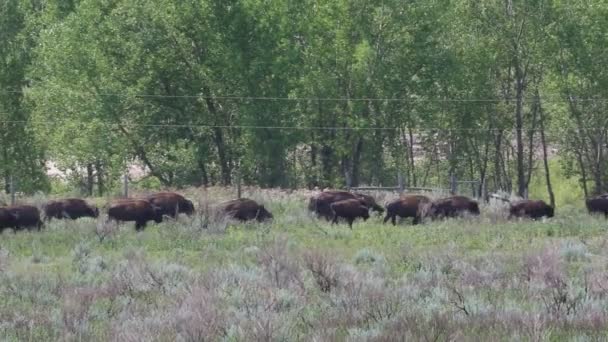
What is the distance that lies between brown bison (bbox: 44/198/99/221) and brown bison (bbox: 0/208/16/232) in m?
2.45

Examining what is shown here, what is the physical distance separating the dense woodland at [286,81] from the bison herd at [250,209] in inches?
655

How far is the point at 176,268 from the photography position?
17.2 metres

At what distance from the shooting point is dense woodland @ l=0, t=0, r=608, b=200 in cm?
4766

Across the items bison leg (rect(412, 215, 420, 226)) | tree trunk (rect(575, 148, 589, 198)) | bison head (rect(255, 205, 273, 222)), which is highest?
tree trunk (rect(575, 148, 589, 198))

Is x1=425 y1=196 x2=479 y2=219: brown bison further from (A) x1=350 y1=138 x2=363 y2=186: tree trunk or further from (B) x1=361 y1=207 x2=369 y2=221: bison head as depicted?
(A) x1=350 y1=138 x2=363 y2=186: tree trunk

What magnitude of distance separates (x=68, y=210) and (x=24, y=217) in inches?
103

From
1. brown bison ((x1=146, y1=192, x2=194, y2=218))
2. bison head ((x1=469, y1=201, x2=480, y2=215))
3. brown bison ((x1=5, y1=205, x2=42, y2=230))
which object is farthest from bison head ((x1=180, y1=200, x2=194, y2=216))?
bison head ((x1=469, y1=201, x2=480, y2=215))

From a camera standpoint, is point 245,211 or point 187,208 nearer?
point 245,211

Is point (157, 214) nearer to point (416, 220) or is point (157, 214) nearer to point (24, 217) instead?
point (24, 217)

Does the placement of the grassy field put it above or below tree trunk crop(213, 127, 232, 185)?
below

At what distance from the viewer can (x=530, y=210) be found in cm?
3067

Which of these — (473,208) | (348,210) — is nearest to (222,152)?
(473,208)

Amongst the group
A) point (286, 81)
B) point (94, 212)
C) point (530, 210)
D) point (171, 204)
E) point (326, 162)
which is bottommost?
point (530, 210)

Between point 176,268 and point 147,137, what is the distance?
3285cm
